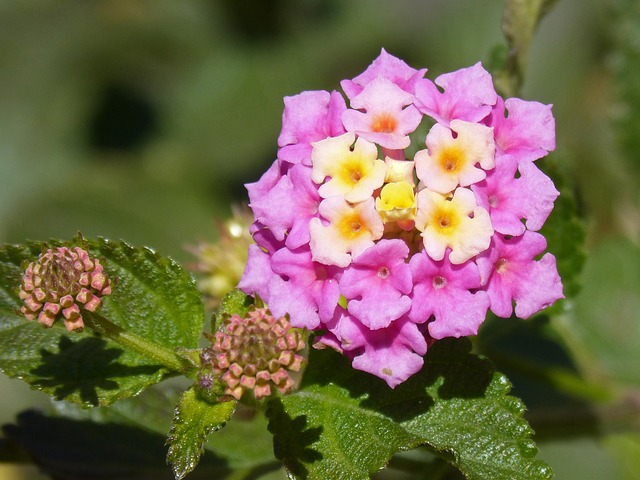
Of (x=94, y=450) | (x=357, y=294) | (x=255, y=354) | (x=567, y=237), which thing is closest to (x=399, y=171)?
(x=357, y=294)

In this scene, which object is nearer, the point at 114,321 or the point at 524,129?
the point at 524,129

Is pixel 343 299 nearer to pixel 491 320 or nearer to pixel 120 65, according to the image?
pixel 491 320

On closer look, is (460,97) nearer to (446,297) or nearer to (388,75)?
(388,75)

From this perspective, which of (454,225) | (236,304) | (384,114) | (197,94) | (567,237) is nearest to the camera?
(454,225)

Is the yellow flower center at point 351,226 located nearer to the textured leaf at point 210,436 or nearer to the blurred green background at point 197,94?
the textured leaf at point 210,436

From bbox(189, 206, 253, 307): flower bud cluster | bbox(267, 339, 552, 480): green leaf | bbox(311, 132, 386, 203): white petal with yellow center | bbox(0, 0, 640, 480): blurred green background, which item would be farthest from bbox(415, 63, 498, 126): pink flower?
bbox(0, 0, 640, 480): blurred green background

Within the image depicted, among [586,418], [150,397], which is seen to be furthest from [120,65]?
[586,418]

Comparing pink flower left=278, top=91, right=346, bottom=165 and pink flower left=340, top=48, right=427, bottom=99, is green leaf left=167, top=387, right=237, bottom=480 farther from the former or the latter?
pink flower left=340, top=48, right=427, bottom=99
